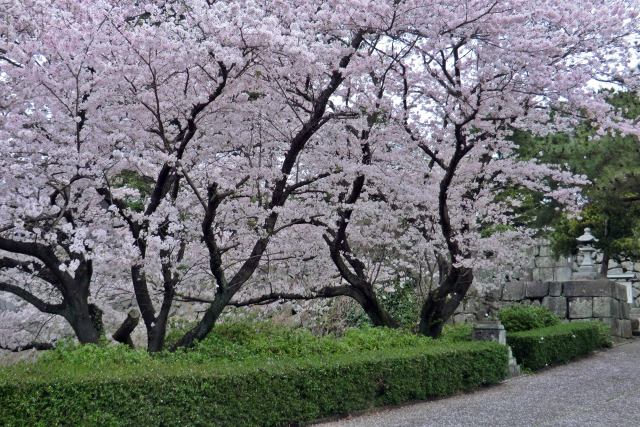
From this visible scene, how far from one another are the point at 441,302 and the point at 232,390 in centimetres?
509

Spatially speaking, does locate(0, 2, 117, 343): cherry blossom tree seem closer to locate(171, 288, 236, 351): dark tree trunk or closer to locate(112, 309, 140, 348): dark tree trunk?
locate(112, 309, 140, 348): dark tree trunk

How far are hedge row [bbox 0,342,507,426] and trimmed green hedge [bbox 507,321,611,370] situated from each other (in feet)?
8.07

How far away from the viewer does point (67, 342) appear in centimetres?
638

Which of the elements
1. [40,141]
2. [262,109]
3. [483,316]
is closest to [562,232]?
[483,316]

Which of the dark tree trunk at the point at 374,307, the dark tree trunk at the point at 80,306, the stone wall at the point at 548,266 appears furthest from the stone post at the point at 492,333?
the stone wall at the point at 548,266

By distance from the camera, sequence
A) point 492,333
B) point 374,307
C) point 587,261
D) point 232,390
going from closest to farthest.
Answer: point 232,390 → point 492,333 → point 374,307 → point 587,261

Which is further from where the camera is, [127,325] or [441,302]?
[441,302]

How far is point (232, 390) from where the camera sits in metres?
5.68

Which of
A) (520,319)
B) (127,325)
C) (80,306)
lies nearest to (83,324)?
(80,306)

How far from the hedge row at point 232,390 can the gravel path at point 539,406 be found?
26 centimetres

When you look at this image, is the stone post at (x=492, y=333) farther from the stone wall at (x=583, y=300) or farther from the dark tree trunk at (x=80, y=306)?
the dark tree trunk at (x=80, y=306)

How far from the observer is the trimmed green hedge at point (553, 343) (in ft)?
34.0

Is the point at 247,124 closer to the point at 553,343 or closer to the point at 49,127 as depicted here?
the point at 49,127

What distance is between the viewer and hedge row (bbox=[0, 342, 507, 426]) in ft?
15.5
